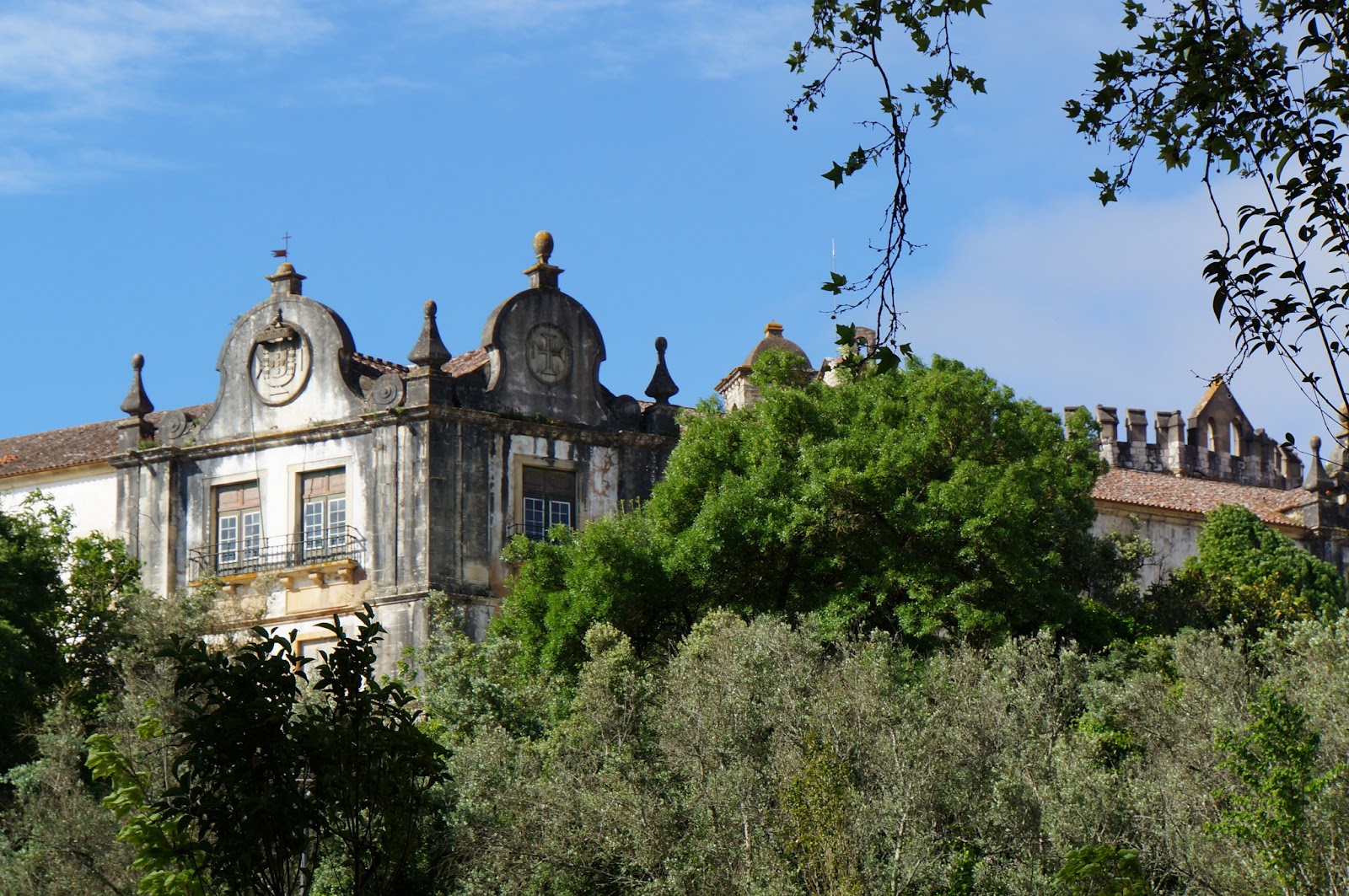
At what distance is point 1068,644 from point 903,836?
9.37 m

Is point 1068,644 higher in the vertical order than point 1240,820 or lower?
higher

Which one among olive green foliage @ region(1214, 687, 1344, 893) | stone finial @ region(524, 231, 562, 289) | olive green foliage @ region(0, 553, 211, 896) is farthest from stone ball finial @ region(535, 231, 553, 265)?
olive green foliage @ region(1214, 687, 1344, 893)

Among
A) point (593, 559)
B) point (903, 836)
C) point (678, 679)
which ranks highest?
point (593, 559)

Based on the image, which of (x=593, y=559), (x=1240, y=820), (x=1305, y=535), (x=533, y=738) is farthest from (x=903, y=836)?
(x=1305, y=535)

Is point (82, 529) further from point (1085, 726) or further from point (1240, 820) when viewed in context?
point (1240, 820)

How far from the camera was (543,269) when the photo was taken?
4053 centimetres

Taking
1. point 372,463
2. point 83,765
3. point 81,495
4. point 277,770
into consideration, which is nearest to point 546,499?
point 372,463

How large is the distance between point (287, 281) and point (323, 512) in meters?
4.63

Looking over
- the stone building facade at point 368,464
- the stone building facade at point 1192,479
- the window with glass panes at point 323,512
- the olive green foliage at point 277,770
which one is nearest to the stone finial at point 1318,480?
the stone building facade at point 1192,479

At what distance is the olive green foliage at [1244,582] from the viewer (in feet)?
127

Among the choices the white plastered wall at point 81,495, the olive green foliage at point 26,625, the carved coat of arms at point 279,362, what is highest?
the carved coat of arms at point 279,362

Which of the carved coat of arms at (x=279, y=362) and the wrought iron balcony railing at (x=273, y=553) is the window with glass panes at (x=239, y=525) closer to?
the wrought iron balcony railing at (x=273, y=553)

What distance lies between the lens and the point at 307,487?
39.3 metres

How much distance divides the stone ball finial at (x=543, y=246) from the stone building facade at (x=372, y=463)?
31 millimetres
